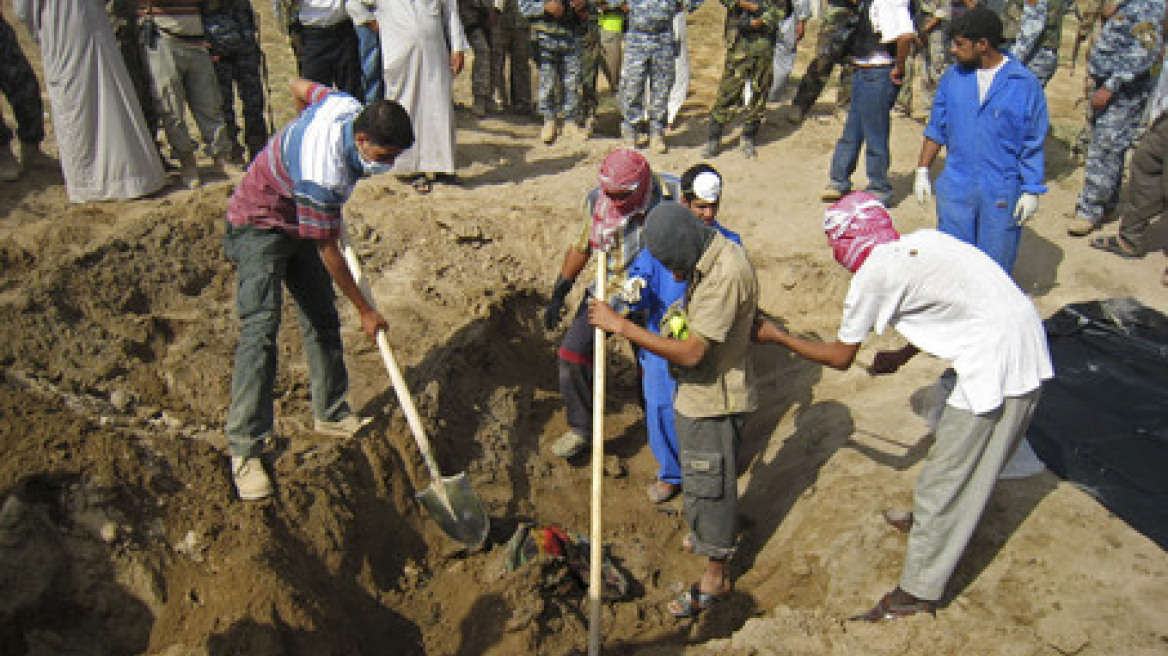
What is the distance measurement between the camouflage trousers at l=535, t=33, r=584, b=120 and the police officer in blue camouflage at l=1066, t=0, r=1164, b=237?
14.1 feet

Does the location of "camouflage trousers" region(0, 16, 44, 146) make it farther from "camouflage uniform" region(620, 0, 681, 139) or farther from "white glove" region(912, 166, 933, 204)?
"white glove" region(912, 166, 933, 204)

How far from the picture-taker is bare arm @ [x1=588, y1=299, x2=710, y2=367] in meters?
3.15

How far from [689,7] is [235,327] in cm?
510

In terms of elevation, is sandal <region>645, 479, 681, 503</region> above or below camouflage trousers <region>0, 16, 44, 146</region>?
below

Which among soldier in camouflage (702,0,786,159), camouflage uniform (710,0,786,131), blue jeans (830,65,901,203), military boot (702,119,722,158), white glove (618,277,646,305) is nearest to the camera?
white glove (618,277,646,305)

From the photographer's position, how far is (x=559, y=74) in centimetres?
790

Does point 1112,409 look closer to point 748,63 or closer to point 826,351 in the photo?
point 826,351

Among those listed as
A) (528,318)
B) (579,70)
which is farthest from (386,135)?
(579,70)

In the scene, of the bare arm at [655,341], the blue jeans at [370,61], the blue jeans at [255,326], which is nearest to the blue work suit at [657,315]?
the bare arm at [655,341]

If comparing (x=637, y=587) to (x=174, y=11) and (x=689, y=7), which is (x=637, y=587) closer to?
(x=174, y=11)

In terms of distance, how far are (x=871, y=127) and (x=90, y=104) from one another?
5.56 metres

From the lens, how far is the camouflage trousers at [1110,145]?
21.7 feet

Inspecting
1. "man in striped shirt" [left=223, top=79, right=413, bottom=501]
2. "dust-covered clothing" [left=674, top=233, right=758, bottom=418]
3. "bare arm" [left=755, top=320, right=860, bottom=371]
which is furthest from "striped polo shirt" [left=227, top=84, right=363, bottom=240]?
"bare arm" [left=755, top=320, right=860, bottom=371]

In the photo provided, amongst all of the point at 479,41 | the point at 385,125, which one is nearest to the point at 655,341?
the point at 385,125
